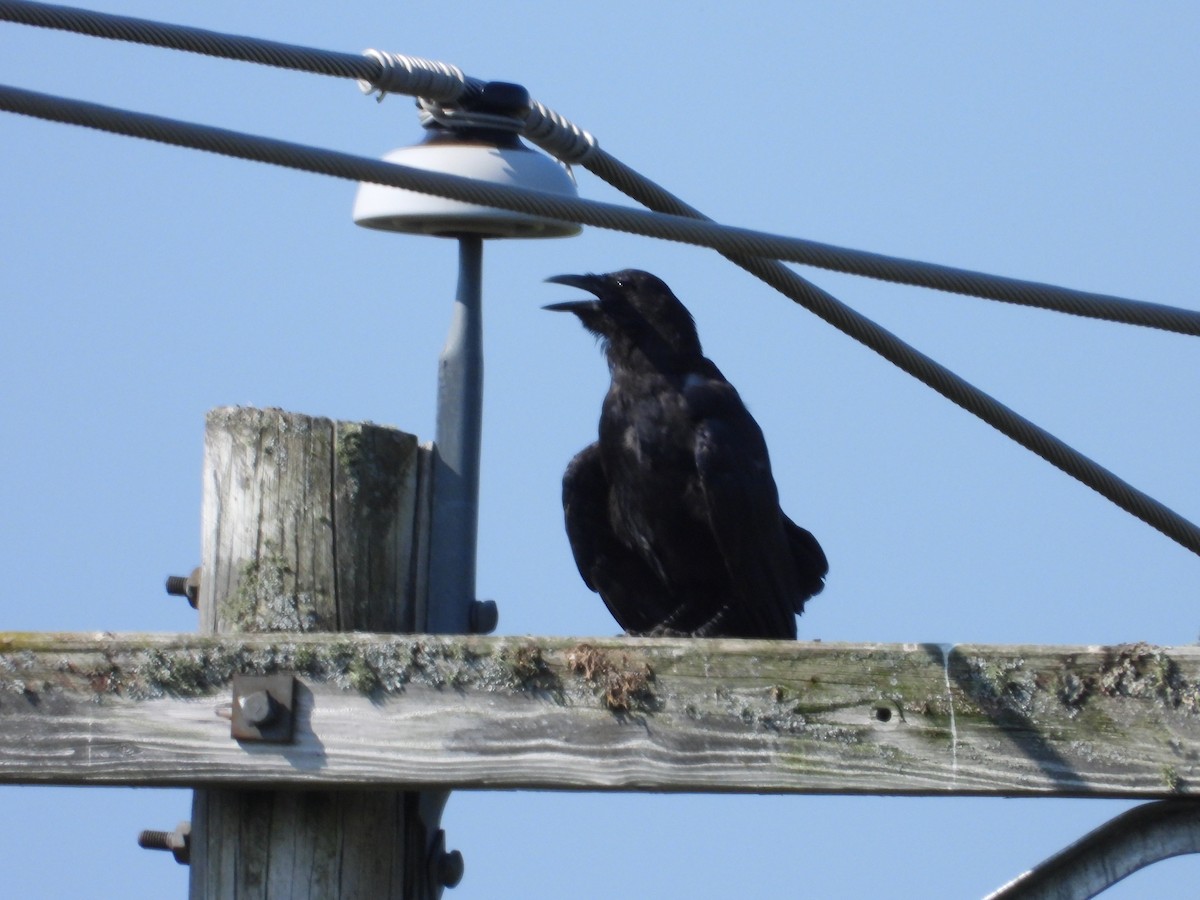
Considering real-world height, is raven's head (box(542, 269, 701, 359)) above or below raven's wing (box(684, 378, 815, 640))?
above

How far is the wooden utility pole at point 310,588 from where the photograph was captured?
110 inches

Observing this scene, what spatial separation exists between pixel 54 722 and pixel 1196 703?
1805 mm

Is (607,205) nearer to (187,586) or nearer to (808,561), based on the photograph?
(187,586)

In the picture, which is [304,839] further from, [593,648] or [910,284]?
[910,284]

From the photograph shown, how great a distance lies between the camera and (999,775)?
100.0 inches

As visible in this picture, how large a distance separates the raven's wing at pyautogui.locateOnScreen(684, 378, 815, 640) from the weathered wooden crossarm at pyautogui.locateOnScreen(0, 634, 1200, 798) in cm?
286

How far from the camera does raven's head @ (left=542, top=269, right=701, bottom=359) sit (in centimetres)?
602

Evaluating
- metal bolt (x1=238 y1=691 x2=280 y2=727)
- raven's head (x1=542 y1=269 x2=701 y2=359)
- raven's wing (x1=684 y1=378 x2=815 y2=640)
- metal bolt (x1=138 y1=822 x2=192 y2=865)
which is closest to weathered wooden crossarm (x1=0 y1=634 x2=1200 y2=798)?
metal bolt (x1=238 y1=691 x2=280 y2=727)

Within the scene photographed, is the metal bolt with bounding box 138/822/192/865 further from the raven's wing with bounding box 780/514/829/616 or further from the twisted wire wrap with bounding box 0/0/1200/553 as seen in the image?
the raven's wing with bounding box 780/514/829/616

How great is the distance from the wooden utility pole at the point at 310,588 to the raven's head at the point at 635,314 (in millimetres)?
2959

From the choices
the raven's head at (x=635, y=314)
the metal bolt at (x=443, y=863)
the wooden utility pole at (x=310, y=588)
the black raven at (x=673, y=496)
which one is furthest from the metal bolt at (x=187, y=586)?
the raven's head at (x=635, y=314)

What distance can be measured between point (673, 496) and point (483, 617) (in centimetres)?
249

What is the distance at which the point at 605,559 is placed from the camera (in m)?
5.96

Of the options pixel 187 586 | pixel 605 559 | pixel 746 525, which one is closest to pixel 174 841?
pixel 187 586
